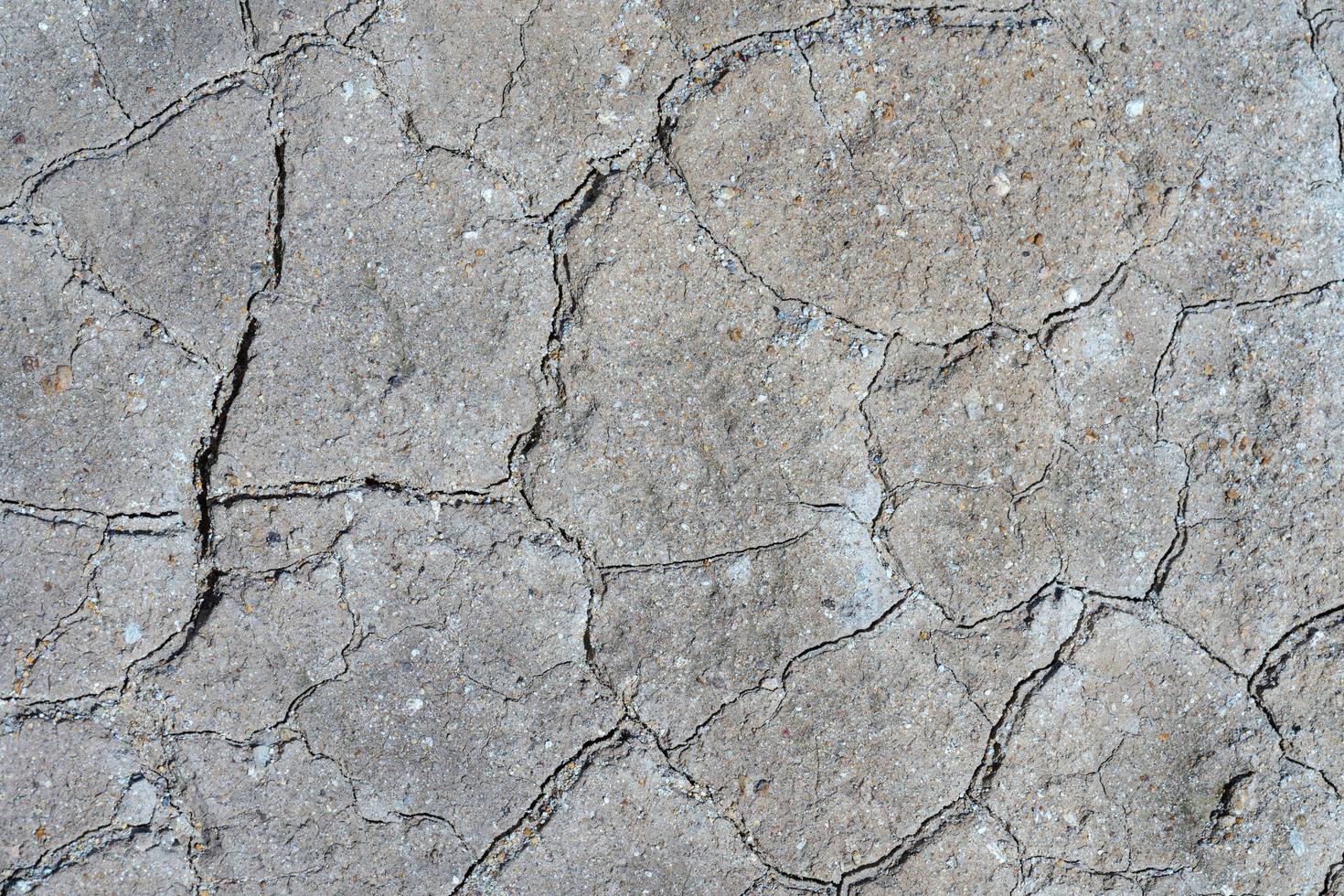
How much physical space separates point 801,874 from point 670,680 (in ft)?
1.90

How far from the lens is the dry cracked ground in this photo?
233cm

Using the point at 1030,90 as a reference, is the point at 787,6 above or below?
above

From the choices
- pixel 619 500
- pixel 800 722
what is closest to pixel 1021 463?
pixel 800 722

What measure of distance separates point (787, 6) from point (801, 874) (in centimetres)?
219

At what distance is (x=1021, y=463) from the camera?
2379mm

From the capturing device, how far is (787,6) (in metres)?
2.42

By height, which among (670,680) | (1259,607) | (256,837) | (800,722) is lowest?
(1259,607)

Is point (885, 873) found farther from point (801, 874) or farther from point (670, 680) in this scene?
point (670, 680)

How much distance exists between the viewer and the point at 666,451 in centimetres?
237

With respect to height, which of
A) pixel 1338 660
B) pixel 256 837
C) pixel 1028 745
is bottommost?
pixel 1338 660

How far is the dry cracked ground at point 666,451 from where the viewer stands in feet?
7.66

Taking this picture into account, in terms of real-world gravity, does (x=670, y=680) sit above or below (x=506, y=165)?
below

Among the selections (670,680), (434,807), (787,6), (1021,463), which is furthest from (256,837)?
(787,6)

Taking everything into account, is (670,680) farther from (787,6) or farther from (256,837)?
(787,6)
